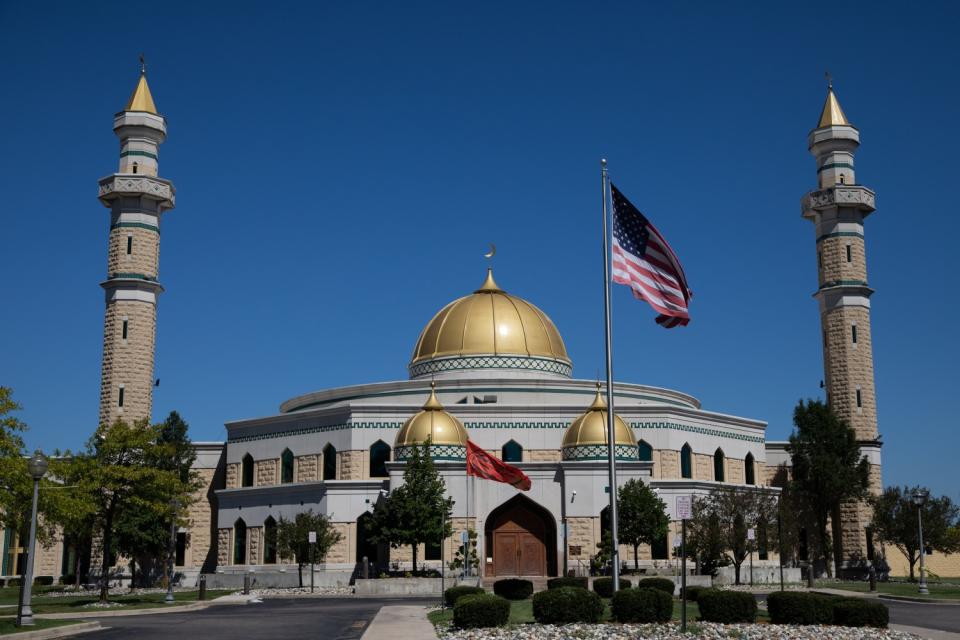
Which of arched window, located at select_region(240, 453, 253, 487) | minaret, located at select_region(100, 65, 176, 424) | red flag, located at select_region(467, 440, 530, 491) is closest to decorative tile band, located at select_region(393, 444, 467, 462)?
red flag, located at select_region(467, 440, 530, 491)

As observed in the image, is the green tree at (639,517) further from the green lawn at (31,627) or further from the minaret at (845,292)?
the green lawn at (31,627)

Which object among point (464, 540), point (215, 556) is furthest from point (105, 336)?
point (464, 540)

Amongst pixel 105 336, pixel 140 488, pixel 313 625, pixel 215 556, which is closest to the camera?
pixel 313 625

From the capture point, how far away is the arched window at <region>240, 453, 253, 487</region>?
194 ft

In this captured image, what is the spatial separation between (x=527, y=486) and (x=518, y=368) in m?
19.0

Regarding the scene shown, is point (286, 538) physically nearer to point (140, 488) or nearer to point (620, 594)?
point (140, 488)

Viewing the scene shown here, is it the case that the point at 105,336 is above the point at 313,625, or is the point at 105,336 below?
above

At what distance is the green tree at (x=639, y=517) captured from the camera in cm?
4753

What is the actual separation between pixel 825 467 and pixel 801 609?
113ft

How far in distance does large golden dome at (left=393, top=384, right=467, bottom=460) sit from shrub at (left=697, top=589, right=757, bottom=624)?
2655 centimetres

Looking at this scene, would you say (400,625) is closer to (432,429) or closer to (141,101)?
(432,429)

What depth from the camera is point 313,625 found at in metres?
27.1

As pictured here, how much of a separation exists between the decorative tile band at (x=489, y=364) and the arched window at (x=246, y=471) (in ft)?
34.5

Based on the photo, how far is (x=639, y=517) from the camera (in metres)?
47.5
